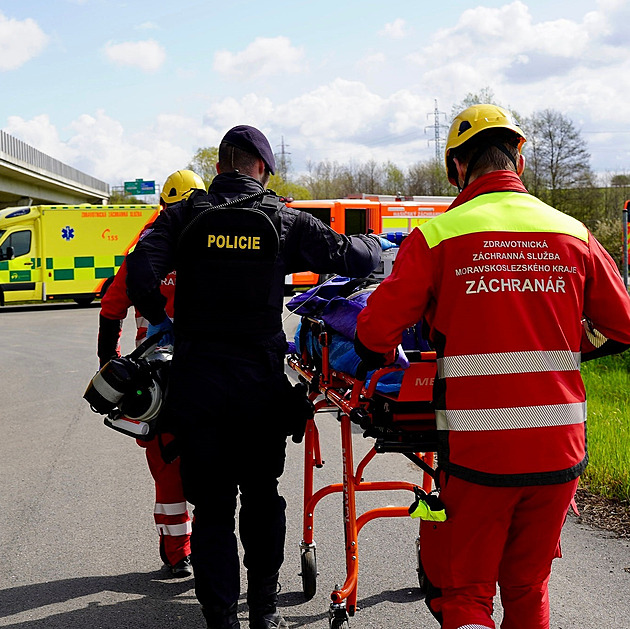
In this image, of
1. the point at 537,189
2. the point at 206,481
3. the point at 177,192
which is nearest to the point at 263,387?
the point at 206,481

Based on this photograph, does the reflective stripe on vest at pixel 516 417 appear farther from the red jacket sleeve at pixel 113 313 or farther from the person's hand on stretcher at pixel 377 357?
the red jacket sleeve at pixel 113 313

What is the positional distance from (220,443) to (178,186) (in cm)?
182

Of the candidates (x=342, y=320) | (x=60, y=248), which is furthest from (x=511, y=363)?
(x=60, y=248)

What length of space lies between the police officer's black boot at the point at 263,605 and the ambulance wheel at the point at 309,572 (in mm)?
406

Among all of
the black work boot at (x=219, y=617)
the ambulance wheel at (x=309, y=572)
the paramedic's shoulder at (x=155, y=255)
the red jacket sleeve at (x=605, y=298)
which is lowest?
the ambulance wheel at (x=309, y=572)

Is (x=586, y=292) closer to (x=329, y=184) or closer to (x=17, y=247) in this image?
(x=17, y=247)

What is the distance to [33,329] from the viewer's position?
1880 cm

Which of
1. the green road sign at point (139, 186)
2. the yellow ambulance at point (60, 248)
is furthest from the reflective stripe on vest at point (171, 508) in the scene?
the green road sign at point (139, 186)

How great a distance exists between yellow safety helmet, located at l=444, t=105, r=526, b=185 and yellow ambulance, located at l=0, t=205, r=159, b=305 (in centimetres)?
2147

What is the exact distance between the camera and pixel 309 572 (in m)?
4.06

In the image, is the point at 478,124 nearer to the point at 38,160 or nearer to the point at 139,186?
the point at 38,160

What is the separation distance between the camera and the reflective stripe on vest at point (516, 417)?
103 inches

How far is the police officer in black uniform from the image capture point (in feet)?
11.1

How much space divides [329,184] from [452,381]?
281 feet
